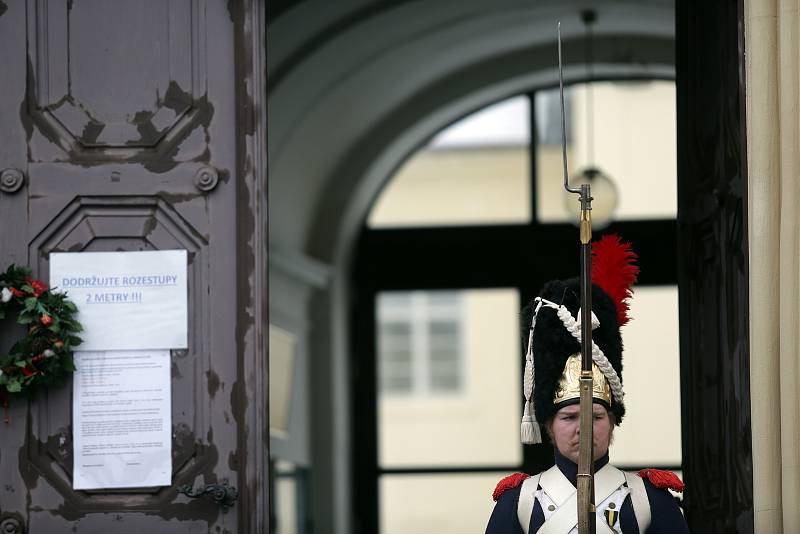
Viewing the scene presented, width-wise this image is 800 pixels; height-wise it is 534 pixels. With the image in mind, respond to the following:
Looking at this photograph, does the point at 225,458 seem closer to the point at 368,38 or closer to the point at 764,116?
the point at 764,116

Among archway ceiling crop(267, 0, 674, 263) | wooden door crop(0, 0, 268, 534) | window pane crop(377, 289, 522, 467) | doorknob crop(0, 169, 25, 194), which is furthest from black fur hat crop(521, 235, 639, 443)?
window pane crop(377, 289, 522, 467)

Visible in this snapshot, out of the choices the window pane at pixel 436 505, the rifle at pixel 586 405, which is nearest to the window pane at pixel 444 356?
the window pane at pixel 436 505

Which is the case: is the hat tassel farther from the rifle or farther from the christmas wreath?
the christmas wreath

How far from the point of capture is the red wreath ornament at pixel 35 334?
5570mm

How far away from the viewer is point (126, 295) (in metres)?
5.73

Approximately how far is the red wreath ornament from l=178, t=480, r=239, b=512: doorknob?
0.58 meters

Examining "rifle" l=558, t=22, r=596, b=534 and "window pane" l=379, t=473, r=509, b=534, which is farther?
"window pane" l=379, t=473, r=509, b=534

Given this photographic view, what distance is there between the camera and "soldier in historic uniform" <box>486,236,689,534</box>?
474cm

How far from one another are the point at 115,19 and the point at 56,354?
1.25 meters

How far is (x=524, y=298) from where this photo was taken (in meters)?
12.2

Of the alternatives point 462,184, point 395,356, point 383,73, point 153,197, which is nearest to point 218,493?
point 153,197

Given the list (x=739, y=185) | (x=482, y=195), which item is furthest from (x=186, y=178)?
(x=482, y=195)

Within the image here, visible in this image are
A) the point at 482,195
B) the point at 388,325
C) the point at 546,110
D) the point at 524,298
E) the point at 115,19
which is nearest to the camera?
the point at 115,19

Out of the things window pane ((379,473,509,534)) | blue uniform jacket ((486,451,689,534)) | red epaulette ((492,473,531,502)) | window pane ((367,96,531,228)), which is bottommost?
window pane ((379,473,509,534))
